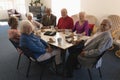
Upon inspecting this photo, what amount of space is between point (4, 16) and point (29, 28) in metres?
7.16

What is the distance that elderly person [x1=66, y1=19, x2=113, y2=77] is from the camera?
2549 mm

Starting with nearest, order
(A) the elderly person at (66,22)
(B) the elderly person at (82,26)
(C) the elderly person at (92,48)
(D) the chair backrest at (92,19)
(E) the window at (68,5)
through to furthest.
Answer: (C) the elderly person at (92,48)
(B) the elderly person at (82,26)
(A) the elderly person at (66,22)
(D) the chair backrest at (92,19)
(E) the window at (68,5)

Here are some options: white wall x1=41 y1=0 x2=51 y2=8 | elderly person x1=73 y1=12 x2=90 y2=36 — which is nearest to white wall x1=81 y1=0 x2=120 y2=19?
elderly person x1=73 y1=12 x2=90 y2=36

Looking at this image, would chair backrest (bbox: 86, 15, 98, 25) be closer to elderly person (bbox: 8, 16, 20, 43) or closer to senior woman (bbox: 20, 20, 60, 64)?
senior woman (bbox: 20, 20, 60, 64)

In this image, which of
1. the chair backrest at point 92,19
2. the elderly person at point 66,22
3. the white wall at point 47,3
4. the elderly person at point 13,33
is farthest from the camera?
the white wall at point 47,3

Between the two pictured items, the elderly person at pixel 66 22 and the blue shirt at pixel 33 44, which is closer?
the blue shirt at pixel 33 44

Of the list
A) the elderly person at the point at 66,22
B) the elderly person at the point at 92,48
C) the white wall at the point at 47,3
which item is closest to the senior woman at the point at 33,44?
the elderly person at the point at 92,48

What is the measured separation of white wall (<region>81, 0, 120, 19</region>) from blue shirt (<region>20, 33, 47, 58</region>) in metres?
2.53

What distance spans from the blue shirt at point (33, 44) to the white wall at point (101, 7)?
253 centimetres

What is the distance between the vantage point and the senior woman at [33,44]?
266cm

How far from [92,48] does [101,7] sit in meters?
2.37

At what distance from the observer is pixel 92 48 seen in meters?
2.70

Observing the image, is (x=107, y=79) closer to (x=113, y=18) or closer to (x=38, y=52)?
(x=38, y=52)

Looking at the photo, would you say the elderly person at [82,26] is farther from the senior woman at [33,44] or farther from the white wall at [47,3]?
the white wall at [47,3]
